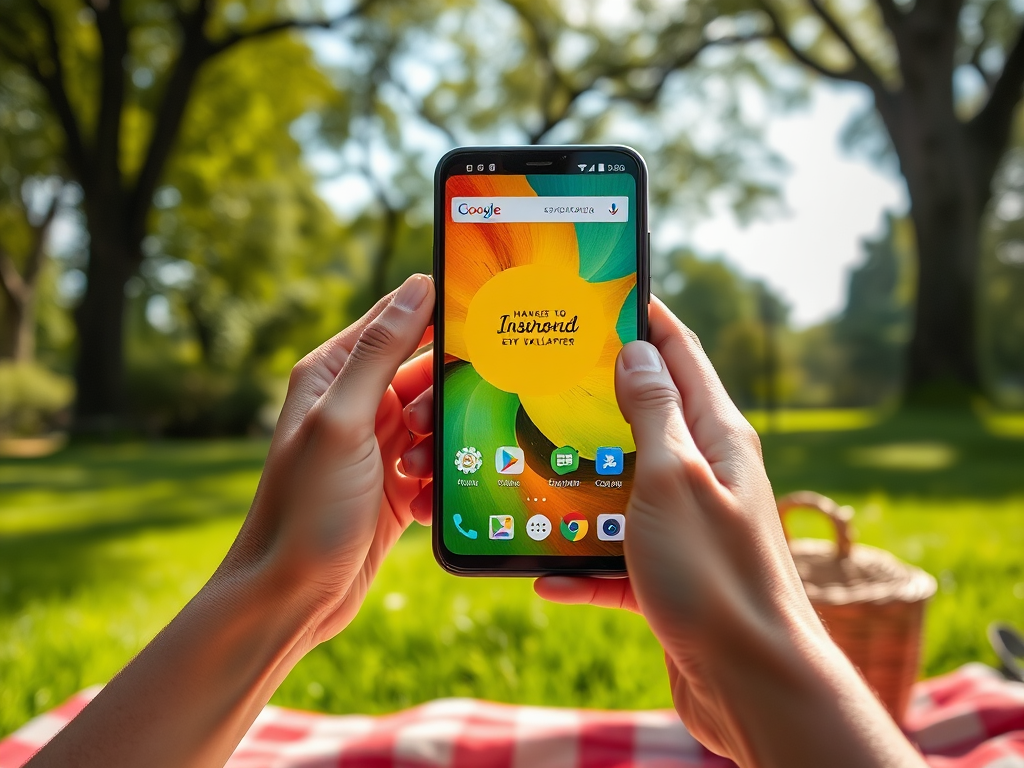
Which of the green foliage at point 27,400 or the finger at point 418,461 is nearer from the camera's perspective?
the finger at point 418,461

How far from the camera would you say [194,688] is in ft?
3.64

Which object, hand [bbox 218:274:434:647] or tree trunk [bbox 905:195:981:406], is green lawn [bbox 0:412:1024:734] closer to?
hand [bbox 218:274:434:647]

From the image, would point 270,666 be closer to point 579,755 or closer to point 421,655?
point 579,755

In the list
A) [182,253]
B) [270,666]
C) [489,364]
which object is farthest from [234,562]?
[182,253]

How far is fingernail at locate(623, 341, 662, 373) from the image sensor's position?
1.23m

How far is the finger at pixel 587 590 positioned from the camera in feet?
4.56

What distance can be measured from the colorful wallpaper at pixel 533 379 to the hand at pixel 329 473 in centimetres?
14

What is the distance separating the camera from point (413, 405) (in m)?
1.51

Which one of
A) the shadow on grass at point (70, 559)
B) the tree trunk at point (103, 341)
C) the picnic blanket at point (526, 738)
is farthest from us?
the tree trunk at point (103, 341)

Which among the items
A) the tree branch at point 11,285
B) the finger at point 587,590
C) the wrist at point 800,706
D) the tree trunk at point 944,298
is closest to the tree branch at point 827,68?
the tree trunk at point 944,298

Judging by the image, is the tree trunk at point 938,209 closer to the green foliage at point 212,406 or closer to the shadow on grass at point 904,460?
the shadow on grass at point 904,460

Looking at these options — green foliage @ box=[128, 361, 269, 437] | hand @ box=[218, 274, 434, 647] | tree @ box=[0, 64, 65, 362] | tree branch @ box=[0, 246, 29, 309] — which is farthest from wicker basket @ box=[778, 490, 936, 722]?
tree branch @ box=[0, 246, 29, 309]

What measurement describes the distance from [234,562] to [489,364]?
0.55m

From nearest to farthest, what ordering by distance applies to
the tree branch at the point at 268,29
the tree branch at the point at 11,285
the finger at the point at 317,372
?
the finger at the point at 317,372 < the tree branch at the point at 268,29 < the tree branch at the point at 11,285
